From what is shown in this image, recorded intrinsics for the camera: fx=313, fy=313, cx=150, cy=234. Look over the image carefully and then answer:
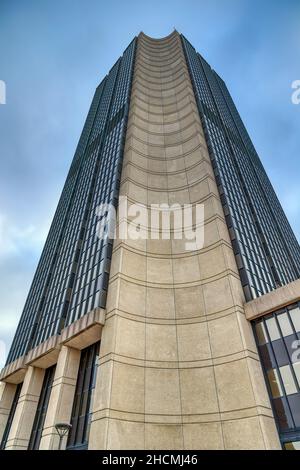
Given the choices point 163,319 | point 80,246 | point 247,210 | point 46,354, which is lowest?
point 46,354

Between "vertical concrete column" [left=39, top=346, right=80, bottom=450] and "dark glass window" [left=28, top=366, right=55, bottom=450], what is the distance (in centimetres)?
400

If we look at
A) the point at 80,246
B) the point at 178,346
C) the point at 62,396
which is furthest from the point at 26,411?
the point at 80,246

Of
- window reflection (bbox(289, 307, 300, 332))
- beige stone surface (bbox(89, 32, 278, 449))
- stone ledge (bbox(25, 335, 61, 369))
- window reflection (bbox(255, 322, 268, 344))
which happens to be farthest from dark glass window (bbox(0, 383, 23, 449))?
window reflection (bbox(289, 307, 300, 332))

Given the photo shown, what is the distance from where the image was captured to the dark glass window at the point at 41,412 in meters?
25.5

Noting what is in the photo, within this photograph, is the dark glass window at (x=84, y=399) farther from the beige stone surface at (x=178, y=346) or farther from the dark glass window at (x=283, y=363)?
the dark glass window at (x=283, y=363)

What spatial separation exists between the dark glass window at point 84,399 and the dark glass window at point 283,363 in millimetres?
12216

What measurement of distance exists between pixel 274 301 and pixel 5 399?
2882 centimetres

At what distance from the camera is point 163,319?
23.9 meters

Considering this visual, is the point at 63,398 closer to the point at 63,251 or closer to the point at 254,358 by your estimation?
the point at 254,358

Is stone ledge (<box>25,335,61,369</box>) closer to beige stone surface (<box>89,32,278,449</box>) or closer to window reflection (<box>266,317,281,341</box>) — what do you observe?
beige stone surface (<box>89,32,278,449</box>)

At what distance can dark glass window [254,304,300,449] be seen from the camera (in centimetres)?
1817

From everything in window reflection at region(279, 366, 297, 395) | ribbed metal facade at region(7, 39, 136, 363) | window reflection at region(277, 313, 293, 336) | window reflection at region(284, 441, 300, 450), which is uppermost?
ribbed metal facade at region(7, 39, 136, 363)

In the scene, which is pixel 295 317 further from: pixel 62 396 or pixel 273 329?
pixel 62 396

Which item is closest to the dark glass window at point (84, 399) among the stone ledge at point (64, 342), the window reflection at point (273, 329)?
the stone ledge at point (64, 342)
